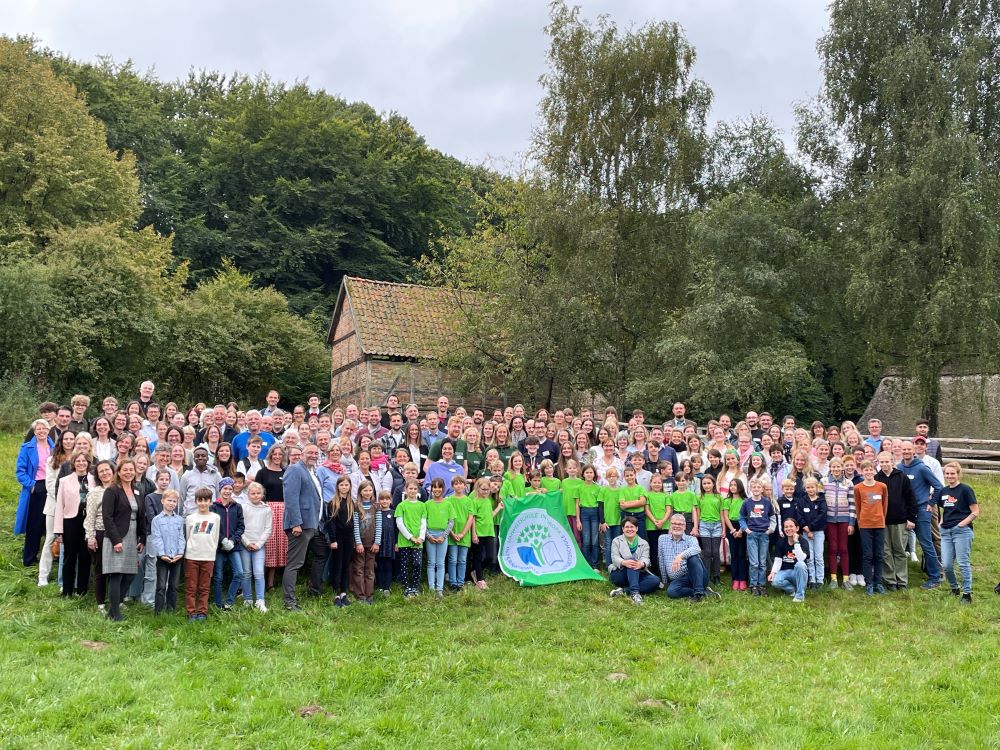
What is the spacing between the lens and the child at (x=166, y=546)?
8375mm

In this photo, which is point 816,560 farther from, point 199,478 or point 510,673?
point 199,478

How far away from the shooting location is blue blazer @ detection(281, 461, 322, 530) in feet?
30.3

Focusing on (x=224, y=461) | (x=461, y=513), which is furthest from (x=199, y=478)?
(x=461, y=513)

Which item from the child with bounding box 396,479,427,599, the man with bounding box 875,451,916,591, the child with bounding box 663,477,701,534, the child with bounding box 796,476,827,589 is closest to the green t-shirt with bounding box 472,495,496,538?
the child with bounding box 396,479,427,599

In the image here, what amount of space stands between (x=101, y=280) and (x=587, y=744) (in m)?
20.9

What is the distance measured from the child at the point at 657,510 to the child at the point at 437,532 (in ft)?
8.04

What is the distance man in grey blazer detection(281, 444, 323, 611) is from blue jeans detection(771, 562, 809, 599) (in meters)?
5.42

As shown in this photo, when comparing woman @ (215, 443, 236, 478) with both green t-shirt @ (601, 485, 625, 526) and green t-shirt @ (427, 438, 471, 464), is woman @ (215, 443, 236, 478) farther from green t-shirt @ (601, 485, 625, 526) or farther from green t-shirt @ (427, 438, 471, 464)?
green t-shirt @ (601, 485, 625, 526)

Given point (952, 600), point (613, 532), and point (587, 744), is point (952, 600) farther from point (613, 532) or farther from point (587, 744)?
point (587, 744)

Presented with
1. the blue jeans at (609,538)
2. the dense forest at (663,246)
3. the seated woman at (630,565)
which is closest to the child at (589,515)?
the blue jeans at (609,538)

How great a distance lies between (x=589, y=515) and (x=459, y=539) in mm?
1847

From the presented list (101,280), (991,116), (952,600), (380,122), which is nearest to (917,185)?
(991,116)

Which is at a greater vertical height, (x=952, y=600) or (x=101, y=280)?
(x=101, y=280)

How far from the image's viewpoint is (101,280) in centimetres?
2291
